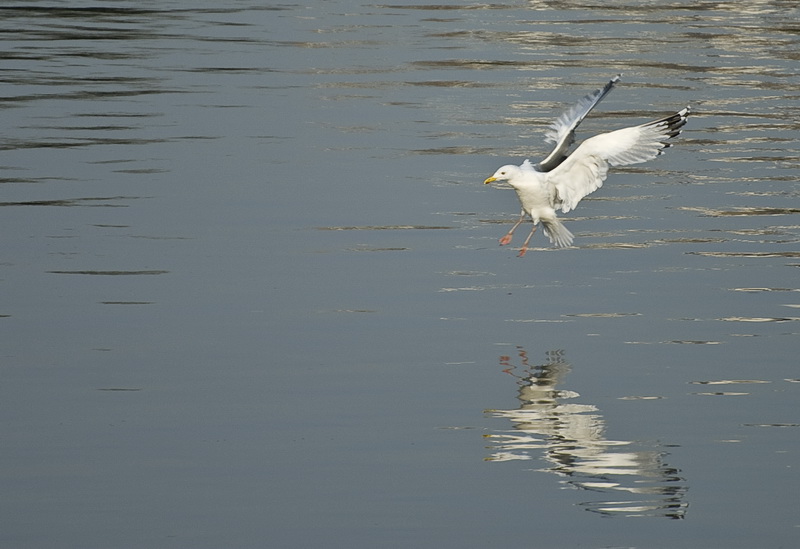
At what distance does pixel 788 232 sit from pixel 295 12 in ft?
57.3

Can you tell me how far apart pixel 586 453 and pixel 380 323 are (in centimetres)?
239

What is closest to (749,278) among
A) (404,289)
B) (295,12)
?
(404,289)

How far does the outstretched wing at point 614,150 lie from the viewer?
10.5 meters

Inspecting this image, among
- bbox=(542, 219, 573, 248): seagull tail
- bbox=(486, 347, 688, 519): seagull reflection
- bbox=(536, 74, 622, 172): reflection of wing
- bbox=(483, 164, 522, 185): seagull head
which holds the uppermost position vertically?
bbox=(536, 74, 622, 172): reflection of wing

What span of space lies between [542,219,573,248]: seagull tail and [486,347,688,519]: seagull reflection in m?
2.96

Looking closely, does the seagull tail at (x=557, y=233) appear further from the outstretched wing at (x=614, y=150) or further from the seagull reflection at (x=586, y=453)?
the seagull reflection at (x=586, y=453)

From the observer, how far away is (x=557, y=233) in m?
11.0

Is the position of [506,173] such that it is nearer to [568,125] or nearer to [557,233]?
[557,233]

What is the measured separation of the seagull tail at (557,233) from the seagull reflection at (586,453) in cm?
296

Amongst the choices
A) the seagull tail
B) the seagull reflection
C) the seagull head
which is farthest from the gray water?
the seagull head

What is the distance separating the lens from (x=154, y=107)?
16.8m

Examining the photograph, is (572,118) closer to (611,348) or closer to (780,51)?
(611,348)

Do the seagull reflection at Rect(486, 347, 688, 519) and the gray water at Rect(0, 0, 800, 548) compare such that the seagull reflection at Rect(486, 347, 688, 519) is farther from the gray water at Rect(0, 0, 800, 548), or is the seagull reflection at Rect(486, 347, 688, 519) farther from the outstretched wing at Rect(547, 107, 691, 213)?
the outstretched wing at Rect(547, 107, 691, 213)

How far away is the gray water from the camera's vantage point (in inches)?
252
